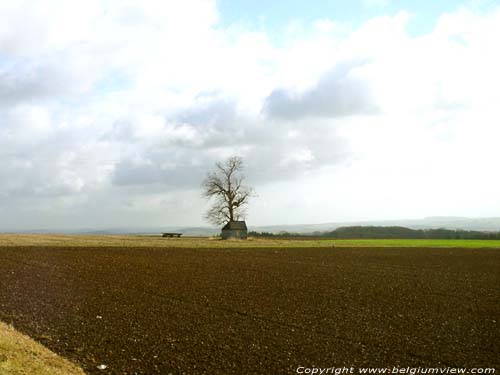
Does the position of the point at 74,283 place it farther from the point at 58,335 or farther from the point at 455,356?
the point at 455,356

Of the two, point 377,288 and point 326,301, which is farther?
Answer: point 377,288

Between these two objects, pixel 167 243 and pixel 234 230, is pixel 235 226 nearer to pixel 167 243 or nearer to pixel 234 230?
pixel 234 230

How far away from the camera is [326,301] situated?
749 inches

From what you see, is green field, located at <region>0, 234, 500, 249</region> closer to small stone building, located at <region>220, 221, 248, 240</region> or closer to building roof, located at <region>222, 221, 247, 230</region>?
small stone building, located at <region>220, 221, 248, 240</region>

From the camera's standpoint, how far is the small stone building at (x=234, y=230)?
8031 cm

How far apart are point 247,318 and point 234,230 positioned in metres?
65.0

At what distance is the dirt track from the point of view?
1170 centimetres

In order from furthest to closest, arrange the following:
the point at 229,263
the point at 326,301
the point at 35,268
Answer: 1. the point at 229,263
2. the point at 35,268
3. the point at 326,301

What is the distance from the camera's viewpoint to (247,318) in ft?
52.0

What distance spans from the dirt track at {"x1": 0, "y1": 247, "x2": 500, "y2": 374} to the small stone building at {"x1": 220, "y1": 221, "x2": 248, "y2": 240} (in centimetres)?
5220

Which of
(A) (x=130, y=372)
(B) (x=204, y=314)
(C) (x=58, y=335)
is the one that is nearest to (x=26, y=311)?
(C) (x=58, y=335)

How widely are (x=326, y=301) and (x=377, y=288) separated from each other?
479cm

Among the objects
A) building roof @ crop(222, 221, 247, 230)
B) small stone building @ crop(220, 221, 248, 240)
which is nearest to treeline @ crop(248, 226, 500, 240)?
building roof @ crop(222, 221, 247, 230)

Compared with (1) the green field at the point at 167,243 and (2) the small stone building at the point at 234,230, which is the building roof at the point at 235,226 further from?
(1) the green field at the point at 167,243
